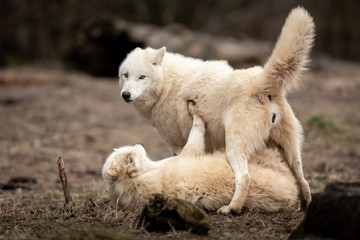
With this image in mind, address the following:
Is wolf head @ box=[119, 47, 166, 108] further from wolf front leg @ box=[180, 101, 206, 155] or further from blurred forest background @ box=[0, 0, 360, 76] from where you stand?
blurred forest background @ box=[0, 0, 360, 76]

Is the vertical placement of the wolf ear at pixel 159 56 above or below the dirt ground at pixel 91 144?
above

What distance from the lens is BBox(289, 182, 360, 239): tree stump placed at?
3.07 m

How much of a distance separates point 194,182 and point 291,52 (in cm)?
158

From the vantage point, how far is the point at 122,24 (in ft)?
52.0

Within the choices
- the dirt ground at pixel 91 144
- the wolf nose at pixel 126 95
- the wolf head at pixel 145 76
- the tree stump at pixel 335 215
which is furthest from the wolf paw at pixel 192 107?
the tree stump at pixel 335 215

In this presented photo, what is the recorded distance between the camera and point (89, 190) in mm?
6156

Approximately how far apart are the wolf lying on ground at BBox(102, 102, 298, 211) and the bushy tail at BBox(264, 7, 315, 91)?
889 millimetres

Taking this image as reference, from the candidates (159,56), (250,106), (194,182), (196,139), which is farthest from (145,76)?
(194,182)

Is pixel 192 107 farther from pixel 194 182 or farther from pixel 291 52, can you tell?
pixel 291 52

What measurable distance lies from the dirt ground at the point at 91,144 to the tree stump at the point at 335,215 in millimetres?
505

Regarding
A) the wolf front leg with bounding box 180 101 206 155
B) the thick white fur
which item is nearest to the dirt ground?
the thick white fur

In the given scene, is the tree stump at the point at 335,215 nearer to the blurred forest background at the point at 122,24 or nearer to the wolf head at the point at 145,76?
the wolf head at the point at 145,76

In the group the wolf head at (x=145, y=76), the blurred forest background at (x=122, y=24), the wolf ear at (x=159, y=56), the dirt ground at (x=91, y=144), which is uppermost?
the blurred forest background at (x=122, y=24)

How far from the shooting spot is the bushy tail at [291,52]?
4.46 m
